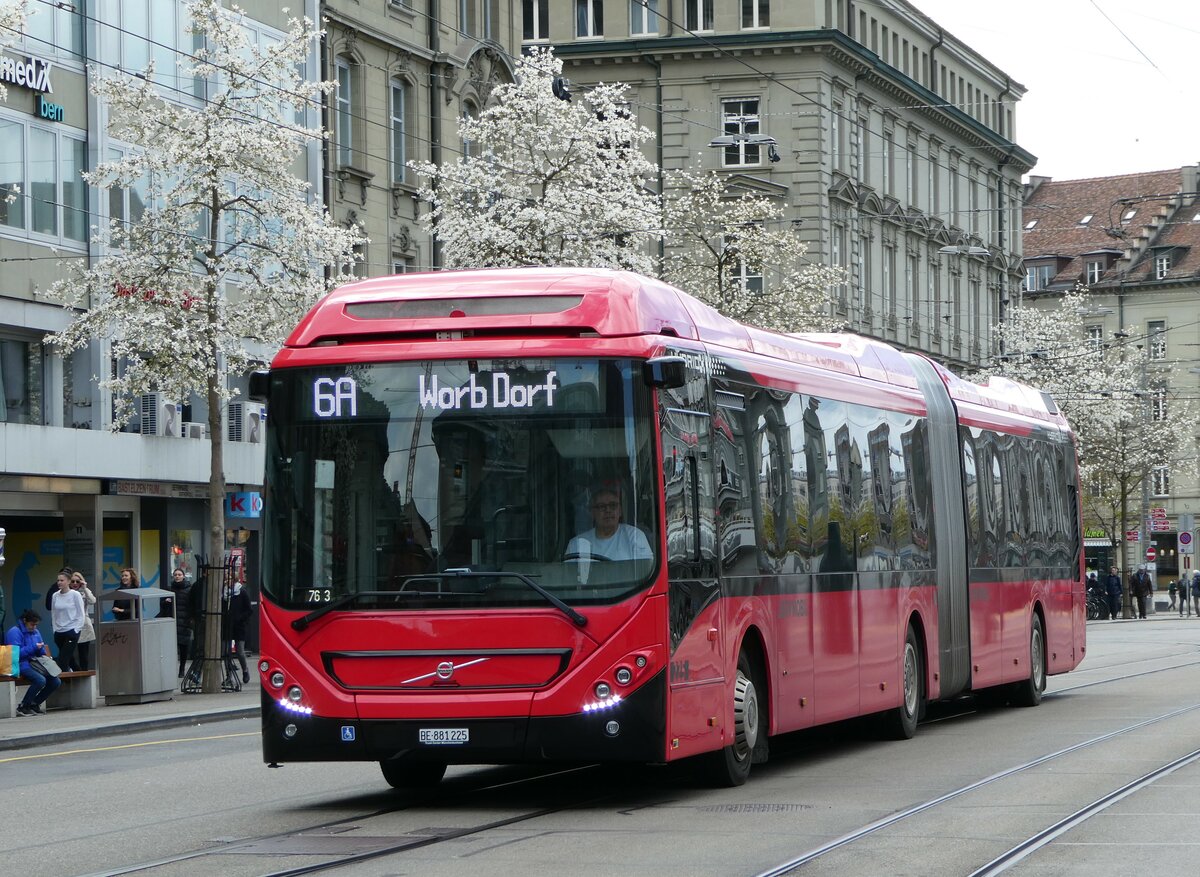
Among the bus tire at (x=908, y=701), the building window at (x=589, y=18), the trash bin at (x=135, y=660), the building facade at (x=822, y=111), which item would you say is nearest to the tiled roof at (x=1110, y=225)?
the building facade at (x=822, y=111)

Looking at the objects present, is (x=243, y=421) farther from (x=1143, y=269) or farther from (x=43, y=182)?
(x=1143, y=269)

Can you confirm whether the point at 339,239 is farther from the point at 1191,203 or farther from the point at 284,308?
the point at 1191,203

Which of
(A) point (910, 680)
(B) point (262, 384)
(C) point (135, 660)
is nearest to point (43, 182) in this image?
(C) point (135, 660)

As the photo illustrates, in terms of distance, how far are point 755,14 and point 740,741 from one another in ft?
172

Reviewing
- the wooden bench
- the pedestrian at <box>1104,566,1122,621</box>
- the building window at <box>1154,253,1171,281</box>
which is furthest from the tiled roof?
the wooden bench

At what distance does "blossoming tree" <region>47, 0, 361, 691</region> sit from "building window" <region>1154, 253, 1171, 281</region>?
7888 cm

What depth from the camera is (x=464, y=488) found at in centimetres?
A: 1233

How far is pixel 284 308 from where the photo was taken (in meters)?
28.0

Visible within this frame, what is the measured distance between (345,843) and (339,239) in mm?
17953

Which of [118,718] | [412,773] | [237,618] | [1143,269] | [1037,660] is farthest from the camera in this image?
[1143,269]

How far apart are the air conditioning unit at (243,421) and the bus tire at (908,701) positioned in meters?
21.5

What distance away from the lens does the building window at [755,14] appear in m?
64.0

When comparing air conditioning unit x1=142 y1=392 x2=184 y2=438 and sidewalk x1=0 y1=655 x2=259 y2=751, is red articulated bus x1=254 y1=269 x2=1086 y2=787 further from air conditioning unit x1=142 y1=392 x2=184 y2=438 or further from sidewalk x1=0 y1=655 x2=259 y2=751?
air conditioning unit x1=142 y1=392 x2=184 y2=438

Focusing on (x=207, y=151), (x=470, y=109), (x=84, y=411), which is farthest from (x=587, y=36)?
(x=207, y=151)
